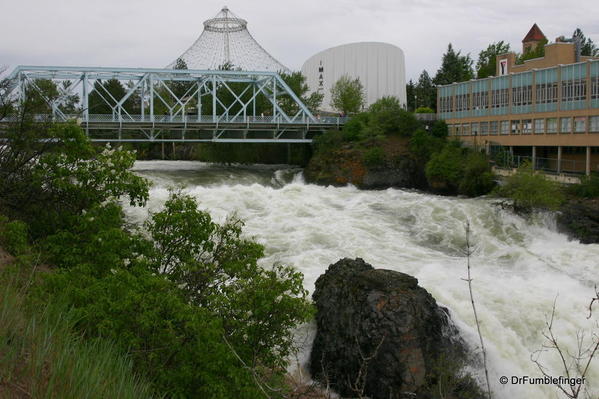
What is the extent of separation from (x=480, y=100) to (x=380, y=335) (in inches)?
1842

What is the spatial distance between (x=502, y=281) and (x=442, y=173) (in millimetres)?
25343

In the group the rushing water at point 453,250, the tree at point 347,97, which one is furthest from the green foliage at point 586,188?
the tree at point 347,97

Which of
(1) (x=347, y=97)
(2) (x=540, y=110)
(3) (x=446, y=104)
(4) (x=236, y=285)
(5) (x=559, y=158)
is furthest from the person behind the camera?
(1) (x=347, y=97)

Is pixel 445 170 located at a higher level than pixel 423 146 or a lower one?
lower

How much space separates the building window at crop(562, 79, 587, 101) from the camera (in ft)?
150

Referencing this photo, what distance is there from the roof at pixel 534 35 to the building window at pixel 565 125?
53785 mm

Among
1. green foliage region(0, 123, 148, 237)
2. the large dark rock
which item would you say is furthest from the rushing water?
green foliage region(0, 123, 148, 237)

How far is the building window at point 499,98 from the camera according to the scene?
54947 mm

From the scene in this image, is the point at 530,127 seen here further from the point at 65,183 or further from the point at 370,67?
the point at 65,183

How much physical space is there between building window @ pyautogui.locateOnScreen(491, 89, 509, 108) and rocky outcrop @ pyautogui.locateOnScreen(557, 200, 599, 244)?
69.4 ft

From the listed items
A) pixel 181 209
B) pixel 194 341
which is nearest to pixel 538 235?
pixel 181 209

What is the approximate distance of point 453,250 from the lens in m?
28.7

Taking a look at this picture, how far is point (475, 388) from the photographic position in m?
15.5

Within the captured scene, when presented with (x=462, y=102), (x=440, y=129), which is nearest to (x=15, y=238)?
(x=440, y=129)
